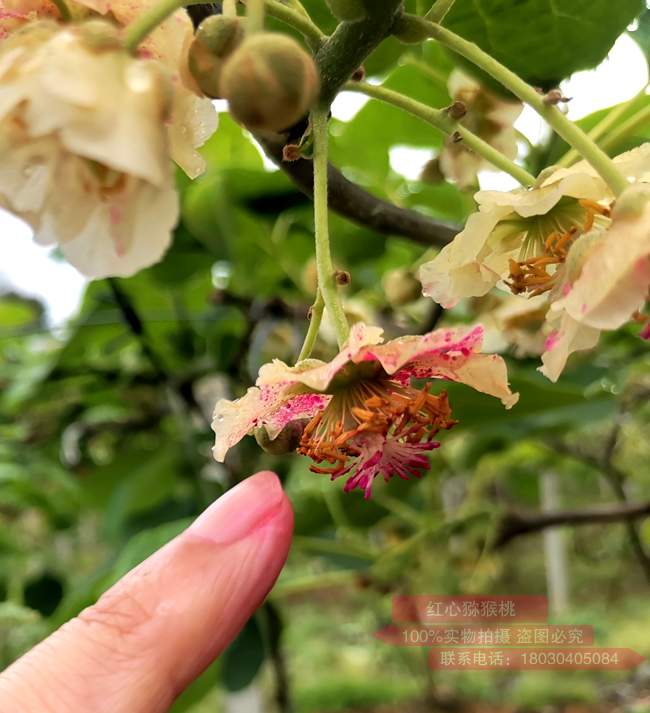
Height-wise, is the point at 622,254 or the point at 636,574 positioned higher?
the point at 622,254

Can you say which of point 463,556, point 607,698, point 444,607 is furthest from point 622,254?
point 607,698

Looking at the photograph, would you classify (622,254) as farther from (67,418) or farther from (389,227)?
(67,418)

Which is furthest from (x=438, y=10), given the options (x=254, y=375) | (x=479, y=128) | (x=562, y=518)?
(x=562, y=518)

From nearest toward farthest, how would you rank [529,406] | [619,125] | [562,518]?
1. [619,125]
2. [529,406]
3. [562,518]

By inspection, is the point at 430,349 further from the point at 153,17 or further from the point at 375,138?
the point at 375,138

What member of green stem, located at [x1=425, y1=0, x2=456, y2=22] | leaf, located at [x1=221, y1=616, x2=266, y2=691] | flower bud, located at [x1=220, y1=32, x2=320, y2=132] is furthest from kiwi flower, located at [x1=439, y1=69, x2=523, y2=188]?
leaf, located at [x1=221, y1=616, x2=266, y2=691]

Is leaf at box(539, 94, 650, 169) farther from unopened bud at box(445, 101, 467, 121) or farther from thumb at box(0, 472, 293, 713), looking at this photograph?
thumb at box(0, 472, 293, 713)
